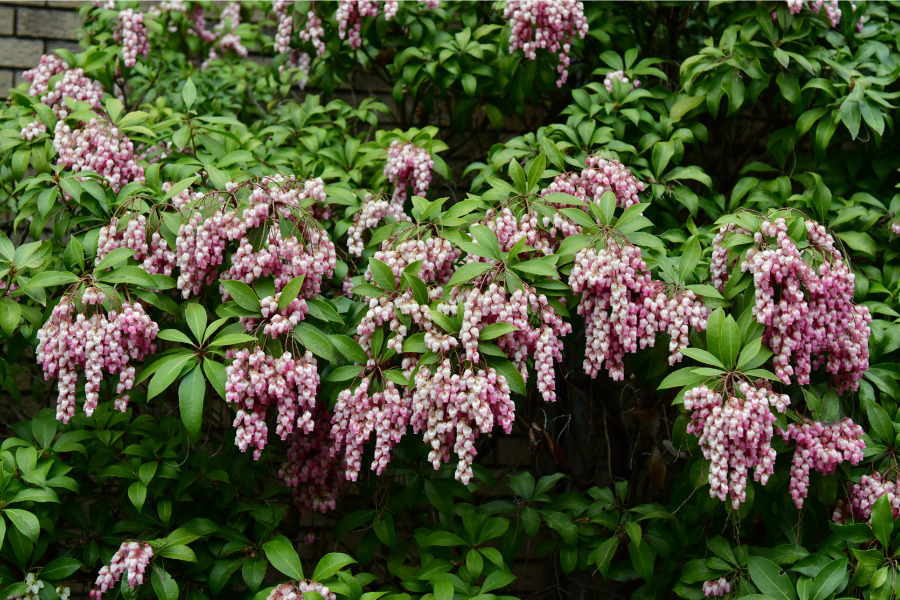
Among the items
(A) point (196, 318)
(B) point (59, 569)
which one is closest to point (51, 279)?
(A) point (196, 318)

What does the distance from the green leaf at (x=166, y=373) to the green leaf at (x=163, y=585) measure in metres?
0.67

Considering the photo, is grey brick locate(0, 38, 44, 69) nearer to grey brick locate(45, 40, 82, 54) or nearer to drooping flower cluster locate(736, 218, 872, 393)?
grey brick locate(45, 40, 82, 54)

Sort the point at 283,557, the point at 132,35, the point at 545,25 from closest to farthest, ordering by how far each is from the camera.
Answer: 1. the point at 283,557
2. the point at 545,25
3. the point at 132,35

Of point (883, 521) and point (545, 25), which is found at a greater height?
point (545, 25)

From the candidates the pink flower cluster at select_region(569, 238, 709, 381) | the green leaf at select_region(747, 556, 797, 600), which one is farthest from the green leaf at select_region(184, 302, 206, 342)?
the green leaf at select_region(747, 556, 797, 600)

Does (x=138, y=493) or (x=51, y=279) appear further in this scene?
(x=138, y=493)

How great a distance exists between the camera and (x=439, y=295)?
3.18 metres

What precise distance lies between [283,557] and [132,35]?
284 centimetres

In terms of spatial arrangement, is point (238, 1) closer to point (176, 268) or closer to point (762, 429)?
point (176, 268)

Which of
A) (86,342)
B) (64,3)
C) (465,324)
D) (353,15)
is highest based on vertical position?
(353,15)

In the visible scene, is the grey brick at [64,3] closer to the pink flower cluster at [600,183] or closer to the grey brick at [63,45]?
the grey brick at [63,45]

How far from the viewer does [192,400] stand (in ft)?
9.86

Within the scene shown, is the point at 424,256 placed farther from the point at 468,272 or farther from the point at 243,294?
the point at 243,294

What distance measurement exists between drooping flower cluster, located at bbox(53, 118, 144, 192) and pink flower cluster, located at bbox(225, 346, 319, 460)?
1.12 meters
